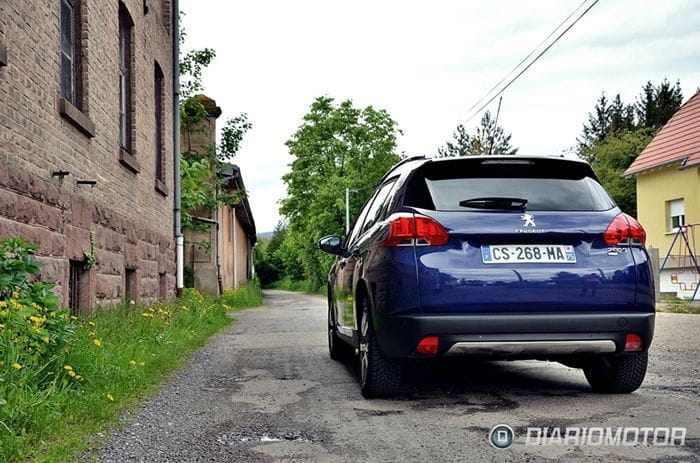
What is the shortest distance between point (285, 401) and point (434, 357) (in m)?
1.16

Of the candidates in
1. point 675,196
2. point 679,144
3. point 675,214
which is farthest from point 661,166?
point 675,214

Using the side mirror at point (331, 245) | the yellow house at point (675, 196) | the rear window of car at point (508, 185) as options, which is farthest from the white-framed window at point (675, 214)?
the rear window of car at point (508, 185)

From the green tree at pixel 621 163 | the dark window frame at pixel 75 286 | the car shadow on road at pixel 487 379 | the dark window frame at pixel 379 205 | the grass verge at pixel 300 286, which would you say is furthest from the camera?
the grass verge at pixel 300 286

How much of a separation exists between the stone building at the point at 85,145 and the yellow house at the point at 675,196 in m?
16.6

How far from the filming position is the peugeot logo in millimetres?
5244

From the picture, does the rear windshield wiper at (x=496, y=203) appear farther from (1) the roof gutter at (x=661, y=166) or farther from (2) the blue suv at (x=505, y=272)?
(1) the roof gutter at (x=661, y=166)

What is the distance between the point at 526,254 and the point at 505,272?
0.20 meters

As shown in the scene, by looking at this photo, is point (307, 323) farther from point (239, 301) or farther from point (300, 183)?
point (300, 183)

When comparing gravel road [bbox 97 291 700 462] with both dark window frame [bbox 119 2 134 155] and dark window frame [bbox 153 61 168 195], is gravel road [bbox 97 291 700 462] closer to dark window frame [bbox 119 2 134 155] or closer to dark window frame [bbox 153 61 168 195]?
dark window frame [bbox 119 2 134 155]

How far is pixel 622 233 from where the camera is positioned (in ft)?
17.5

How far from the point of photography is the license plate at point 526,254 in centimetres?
516

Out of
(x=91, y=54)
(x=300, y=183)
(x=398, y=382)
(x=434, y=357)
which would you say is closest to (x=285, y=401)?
(x=398, y=382)

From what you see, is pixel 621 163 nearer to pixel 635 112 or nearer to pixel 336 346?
pixel 635 112

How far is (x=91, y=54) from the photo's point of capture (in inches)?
361
